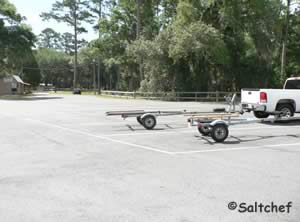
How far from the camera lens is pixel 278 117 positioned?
1488 centimetres

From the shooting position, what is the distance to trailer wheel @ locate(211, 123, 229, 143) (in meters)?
11.0

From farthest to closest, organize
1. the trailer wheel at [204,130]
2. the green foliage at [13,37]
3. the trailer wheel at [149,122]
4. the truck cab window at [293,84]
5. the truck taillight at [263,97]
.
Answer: the green foliage at [13,37]
the truck cab window at [293,84]
the truck taillight at [263,97]
the trailer wheel at [149,122]
the trailer wheel at [204,130]

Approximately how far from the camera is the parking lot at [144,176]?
16.8 feet

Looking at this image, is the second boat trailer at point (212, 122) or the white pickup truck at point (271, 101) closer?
the second boat trailer at point (212, 122)

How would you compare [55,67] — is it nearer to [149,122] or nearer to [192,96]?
[192,96]

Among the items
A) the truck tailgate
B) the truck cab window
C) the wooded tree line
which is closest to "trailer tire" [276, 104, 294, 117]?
the truck tailgate

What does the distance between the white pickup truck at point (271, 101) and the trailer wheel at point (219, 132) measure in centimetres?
497

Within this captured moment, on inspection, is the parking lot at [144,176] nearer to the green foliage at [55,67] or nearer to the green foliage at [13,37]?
the green foliage at [13,37]

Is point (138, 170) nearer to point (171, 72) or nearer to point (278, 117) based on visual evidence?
point (278, 117)

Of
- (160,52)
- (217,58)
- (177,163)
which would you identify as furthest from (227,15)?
(177,163)

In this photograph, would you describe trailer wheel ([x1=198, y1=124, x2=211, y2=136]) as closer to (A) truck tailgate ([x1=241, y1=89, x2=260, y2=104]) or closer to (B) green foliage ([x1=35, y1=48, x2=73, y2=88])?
(A) truck tailgate ([x1=241, y1=89, x2=260, y2=104])

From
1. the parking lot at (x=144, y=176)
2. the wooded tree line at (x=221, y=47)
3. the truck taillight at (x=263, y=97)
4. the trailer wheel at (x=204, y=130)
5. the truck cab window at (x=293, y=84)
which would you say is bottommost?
the parking lot at (x=144, y=176)

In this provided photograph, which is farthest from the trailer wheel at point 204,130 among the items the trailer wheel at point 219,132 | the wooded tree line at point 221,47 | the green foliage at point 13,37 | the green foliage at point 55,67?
the green foliage at point 55,67

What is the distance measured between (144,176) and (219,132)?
178 inches
